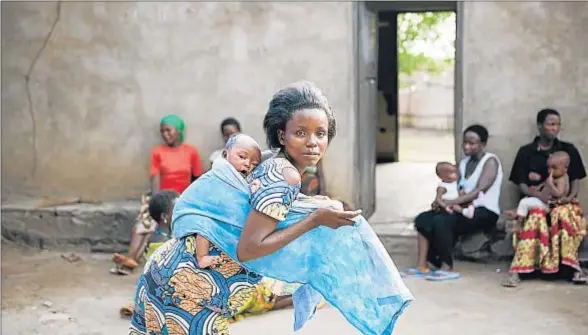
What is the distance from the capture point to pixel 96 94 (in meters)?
7.42

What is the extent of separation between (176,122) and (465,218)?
2.53 metres

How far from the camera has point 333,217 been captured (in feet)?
7.80

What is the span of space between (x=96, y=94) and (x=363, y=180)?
2487 millimetres

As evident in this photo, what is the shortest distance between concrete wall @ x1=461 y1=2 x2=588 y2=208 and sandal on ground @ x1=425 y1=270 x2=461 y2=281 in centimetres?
95

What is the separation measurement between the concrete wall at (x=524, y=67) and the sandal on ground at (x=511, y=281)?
0.90 meters

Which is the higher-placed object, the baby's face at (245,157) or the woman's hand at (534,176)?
the baby's face at (245,157)

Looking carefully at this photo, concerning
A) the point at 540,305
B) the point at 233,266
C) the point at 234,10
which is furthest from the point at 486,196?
the point at 233,266

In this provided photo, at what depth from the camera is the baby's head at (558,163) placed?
5914 mm

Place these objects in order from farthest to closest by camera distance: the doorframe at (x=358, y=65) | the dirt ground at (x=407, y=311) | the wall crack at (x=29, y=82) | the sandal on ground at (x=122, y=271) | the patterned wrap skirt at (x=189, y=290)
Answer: the wall crack at (x=29, y=82), the doorframe at (x=358, y=65), the sandal on ground at (x=122, y=271), the dirt ground at (x=407, y=311), the patterned wrap skirt at (x=189, y=290)

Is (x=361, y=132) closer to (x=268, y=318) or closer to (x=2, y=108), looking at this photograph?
(x=268, y=318)

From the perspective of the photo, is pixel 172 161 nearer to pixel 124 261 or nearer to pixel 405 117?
pixel 124 261

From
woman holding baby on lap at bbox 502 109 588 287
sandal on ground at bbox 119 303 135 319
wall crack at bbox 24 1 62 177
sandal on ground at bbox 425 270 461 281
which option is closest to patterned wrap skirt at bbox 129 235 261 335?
sandal on ground at bbox 119 303 135 319

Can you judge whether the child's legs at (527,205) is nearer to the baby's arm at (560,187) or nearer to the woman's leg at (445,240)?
the baby's arm at (560,187)

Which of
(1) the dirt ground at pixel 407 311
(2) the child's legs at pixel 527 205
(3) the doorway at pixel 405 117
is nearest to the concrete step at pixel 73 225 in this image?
(1) the dirt ground at pixel 407 311
